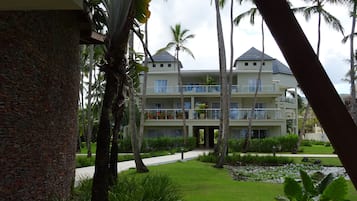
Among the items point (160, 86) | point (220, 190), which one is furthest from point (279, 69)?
point (220, 190)

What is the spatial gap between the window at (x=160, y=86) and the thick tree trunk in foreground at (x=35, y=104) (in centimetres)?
3270

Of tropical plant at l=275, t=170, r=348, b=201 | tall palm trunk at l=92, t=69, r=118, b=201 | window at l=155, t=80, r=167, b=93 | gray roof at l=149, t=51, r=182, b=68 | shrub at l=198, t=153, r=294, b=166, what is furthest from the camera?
gray roof at l=149, t=51, r=182, b=68

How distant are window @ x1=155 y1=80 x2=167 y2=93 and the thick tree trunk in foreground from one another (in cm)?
3270

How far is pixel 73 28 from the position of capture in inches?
348

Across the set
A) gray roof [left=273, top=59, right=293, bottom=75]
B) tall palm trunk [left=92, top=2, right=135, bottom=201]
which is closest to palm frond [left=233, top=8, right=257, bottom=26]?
gray roof [left=273, top=59, right=293, bottom=75]

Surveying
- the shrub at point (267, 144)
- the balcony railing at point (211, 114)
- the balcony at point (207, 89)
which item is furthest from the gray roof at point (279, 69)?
the shrub at point (267, 144)

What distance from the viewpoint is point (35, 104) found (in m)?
7.08

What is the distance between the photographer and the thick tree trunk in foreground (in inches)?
254

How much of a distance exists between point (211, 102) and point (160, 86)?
18.1ft

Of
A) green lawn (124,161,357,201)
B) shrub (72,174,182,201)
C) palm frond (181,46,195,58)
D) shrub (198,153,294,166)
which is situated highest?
palm frond (181,46,195,58)

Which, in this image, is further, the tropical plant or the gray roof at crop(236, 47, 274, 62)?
the gray roof at crop(236, 47, 274, 62)

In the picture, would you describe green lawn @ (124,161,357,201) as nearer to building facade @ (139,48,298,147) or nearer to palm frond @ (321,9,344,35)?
palm frond @ (321,9,344,35)

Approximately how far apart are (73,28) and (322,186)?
6607 millimetres

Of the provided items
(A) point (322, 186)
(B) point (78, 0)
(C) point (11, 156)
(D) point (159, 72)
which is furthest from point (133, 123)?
(D) point (159, 72)
